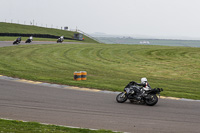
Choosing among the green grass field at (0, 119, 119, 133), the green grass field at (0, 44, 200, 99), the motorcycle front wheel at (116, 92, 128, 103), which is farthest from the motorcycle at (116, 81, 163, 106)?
the green grass field at (0, 119, 119, 133)

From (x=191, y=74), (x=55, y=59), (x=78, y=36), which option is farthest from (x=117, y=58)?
(x=78, y=36)

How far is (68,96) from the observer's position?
55.5 feet

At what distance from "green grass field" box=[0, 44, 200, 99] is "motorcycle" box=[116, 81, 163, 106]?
3.22m

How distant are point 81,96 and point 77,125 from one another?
19.7 feet

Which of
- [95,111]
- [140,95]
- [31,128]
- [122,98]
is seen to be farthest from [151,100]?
[31,128]

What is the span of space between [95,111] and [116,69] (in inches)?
719

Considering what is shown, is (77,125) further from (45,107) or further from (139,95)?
(139,95)

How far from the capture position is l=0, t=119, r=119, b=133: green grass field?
946 cm

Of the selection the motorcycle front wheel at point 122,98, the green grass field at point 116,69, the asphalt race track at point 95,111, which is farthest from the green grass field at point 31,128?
the green grass field at point 116,69

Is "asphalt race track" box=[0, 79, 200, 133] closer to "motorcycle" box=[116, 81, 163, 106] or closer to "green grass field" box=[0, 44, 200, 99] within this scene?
"motorcycle" box=[116, 81, 163, 106]

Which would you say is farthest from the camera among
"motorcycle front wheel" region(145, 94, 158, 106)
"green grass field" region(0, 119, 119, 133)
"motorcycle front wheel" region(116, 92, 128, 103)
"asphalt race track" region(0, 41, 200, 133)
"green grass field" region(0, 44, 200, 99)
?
"green grass field" region(0, 44, 200, 99)

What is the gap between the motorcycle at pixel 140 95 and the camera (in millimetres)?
15336

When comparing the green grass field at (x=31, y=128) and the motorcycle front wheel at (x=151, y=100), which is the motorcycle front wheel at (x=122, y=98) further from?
the green grass field at (x=31, y=128)

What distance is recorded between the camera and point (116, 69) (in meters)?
31.5
